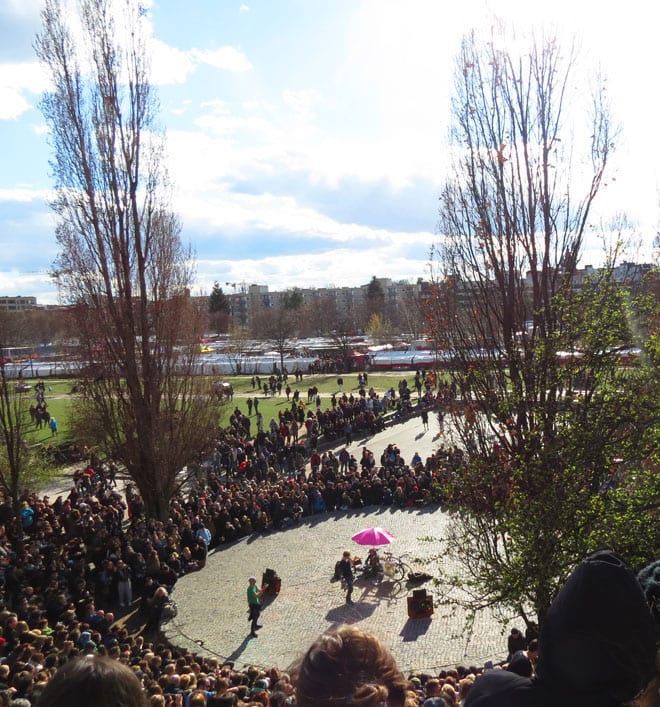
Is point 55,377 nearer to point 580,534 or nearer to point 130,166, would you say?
point 130,166

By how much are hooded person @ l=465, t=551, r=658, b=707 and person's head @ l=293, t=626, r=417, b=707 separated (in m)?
0.27

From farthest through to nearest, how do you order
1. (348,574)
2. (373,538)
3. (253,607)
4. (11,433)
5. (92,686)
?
(11,433) → (373,538) → (348,574) → (253,607) → (92,686)

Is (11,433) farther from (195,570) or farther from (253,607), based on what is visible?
(253,607)

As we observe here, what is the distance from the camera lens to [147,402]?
18.5m

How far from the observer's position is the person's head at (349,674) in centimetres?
182

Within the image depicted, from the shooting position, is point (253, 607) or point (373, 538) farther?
point (373, 538)

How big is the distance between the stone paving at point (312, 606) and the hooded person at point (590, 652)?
25.9ft

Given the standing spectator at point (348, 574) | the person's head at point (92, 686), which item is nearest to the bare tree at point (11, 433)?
the standing spectator at point (348, 574)

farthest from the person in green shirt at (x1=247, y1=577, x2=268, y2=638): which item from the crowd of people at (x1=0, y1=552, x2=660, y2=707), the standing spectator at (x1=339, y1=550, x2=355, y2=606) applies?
the crowd of people at (x1=0, y1=552, x2=660, y2=707)

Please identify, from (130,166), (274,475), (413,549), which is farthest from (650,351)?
(274,475)

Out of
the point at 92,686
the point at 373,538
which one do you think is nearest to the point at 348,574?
the point at 373,538

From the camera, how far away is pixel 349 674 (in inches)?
73.5

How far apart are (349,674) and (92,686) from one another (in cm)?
91

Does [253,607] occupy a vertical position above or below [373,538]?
below
